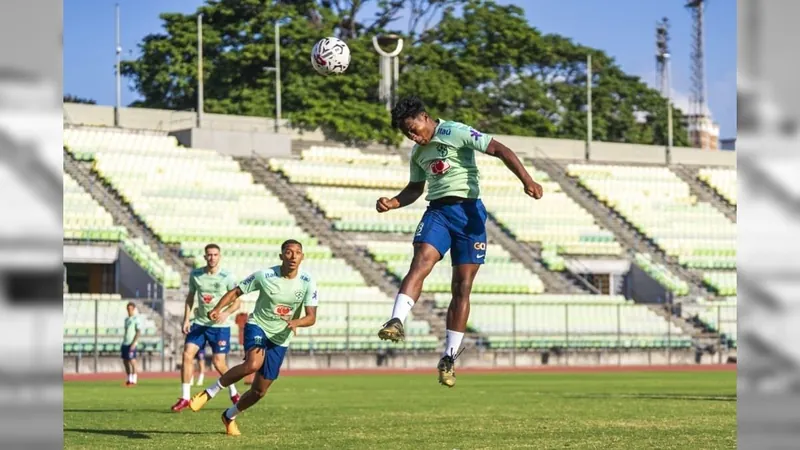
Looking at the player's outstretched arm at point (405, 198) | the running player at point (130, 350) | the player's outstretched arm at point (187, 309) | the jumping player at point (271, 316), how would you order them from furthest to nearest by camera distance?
1. the running player at point (130, 350)
2. the player's outstretched arm at point (187, 309)
3. the jumping player at point (271, 316)
4. the player's outstretched arm at point (405, 198)

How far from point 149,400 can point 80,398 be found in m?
1.36

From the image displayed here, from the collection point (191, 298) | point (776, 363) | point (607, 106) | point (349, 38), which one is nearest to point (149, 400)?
point (191, 298)

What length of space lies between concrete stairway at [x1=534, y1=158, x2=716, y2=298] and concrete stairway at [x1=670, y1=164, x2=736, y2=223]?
5.19 m

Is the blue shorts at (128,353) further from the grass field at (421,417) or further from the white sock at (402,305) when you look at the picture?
the white sock at (402,305)

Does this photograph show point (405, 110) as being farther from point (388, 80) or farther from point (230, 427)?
point (388, 80)

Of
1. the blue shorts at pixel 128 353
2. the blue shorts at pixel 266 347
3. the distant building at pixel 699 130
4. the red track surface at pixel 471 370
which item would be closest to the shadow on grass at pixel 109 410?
the blue shorts at pixel 266 347

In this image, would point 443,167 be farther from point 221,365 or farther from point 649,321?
point 649,321

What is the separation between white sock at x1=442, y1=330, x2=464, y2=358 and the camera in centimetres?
1125

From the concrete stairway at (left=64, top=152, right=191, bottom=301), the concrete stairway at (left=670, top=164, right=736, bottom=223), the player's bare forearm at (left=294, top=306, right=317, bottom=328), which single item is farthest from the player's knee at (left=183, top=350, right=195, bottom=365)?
the concrete stairway at (left=670, top=164, right=736, bottom=223)

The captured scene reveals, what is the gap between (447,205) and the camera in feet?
37.7

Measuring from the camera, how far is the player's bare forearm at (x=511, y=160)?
10367 millimetres

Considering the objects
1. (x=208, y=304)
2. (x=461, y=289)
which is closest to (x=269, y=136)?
(x=208, y=304)

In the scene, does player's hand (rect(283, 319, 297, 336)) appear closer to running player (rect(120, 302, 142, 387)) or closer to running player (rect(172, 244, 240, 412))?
running player (rect(172, 244, 240, 412))

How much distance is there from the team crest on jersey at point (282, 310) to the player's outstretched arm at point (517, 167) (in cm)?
410
